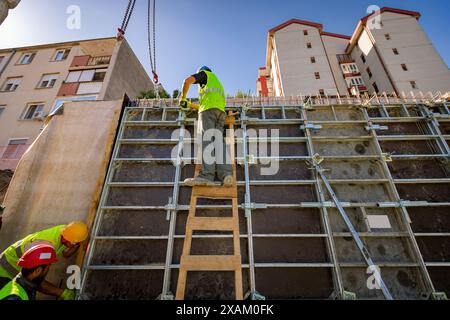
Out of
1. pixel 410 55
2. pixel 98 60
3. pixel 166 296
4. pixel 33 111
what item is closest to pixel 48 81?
pixel 33 111

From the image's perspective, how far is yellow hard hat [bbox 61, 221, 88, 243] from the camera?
385 centimetres

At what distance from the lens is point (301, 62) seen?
80.7 feet

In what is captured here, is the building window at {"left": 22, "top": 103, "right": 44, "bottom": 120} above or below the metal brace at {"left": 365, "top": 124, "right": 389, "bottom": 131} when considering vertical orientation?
above

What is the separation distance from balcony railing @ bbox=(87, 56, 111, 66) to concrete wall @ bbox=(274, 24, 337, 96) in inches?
712

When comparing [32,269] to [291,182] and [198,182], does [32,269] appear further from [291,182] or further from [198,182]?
[291,182]

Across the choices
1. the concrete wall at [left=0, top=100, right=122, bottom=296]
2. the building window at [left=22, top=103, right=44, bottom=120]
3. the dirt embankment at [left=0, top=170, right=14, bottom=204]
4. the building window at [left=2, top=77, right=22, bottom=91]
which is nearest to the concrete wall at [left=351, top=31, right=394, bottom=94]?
the concrete wall at [left=0, top=100, right=122, bottom=296]

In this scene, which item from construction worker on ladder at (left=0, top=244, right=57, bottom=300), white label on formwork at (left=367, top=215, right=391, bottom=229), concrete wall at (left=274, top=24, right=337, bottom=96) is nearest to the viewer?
construction worker on ladder at (left=0, top=244, right=57, bottom=300)

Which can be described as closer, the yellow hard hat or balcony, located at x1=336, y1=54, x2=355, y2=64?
the yellow hard hat

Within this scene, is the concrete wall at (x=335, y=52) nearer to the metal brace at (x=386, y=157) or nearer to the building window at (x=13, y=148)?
the metal brace at (x=386, y=157)

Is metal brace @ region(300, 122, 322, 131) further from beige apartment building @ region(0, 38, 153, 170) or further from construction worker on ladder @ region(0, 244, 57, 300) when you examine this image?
beige apartment building @ region(0, 38, 153, 170)

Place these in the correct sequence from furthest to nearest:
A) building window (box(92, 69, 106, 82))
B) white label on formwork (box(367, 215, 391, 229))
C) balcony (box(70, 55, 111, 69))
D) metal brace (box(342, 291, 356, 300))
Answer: balcony (box(70, 55, 111, 69)), building window (box(92, 69, 106, 82)), white label on formwork (box(367, 215, 391, 229)), metal brace (box(342, 291, 356, 300))

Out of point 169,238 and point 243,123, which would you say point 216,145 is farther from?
point 169,238

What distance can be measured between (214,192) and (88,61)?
2299cm
